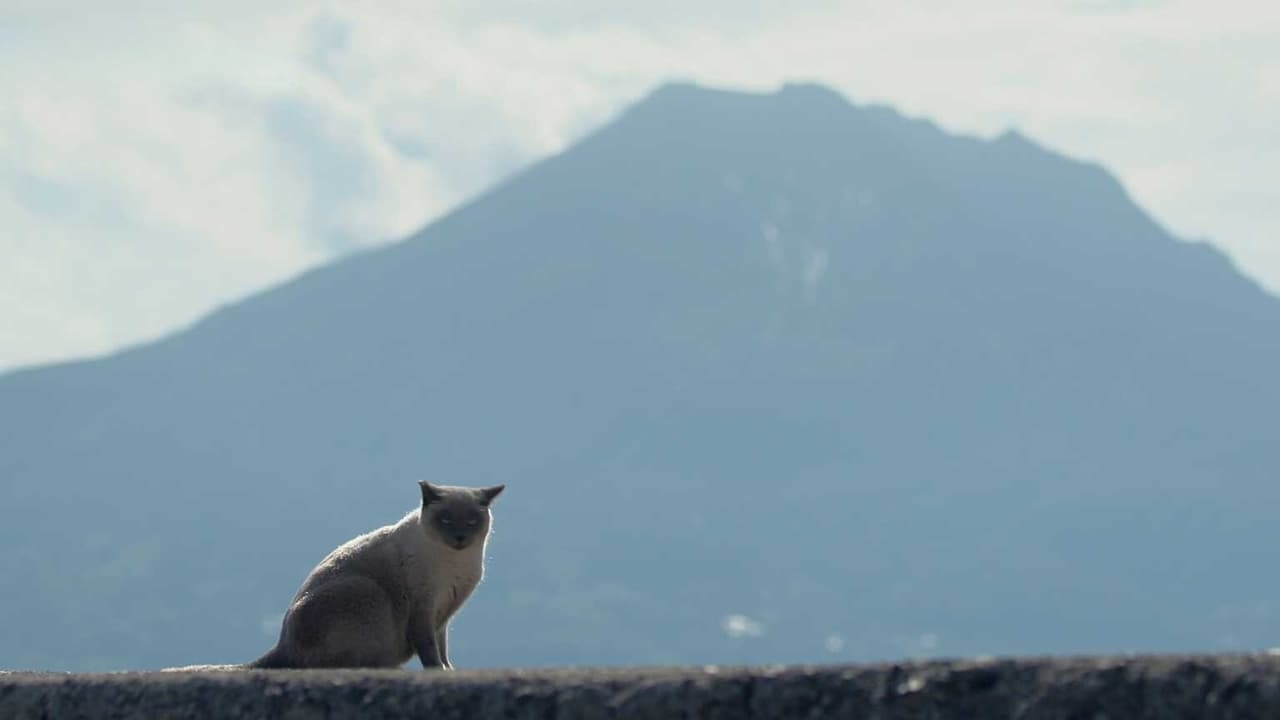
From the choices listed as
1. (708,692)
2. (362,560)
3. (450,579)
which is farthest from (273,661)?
(708,692)

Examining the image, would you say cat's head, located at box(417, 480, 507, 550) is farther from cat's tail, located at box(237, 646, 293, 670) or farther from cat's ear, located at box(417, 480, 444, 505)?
cat's tail, located at box(237, 646, 293, 670)

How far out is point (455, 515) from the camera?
10711mm

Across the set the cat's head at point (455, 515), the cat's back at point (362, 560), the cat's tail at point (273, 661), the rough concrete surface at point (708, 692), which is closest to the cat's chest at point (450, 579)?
the cat's head at point (455, 515)

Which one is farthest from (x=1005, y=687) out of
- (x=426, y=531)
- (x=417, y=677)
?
(x=426, y=531)

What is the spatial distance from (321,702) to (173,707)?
641 mm

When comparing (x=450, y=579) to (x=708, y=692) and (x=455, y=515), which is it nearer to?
(x=455, y=515)

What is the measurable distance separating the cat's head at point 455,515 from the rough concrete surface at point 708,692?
11.3ft

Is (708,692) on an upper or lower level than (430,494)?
lower

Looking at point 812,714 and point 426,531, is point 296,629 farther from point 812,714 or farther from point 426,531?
point 812,714

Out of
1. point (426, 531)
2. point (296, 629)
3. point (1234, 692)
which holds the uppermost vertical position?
point (426, 531)

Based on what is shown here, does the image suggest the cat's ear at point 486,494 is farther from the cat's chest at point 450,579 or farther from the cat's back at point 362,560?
the cat's back at point 362,560

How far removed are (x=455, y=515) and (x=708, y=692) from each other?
5197 millimetres

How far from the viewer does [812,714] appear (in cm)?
547

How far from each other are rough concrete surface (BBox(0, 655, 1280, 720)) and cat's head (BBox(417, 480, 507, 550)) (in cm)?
346
